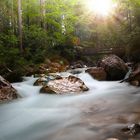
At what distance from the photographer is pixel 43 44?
21672mm

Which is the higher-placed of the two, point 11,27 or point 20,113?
point 11,27

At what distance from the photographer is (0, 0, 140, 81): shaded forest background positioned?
16.3 metres

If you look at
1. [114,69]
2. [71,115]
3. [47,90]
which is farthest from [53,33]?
[71,115]

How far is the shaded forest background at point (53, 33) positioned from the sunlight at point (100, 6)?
490 millimetres

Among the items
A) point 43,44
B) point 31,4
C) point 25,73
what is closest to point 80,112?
point 25,73

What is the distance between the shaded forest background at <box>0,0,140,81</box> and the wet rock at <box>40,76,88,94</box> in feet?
11.5

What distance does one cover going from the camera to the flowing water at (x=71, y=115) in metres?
5.74

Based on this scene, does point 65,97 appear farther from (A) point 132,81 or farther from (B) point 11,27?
(B) point 11,27

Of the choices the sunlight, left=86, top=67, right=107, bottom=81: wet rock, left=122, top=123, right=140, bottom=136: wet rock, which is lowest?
left=86, top=67, right=107, bottom=81: wet rock

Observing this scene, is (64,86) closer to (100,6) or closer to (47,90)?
(47,90)

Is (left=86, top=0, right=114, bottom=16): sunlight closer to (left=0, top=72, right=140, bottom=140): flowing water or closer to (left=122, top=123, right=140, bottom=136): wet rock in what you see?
(left=0, top=72, right=140, bottom=140): flowing water

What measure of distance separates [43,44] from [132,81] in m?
11.0

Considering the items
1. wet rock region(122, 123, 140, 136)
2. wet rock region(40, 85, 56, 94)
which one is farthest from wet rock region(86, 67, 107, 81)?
wet rock region(122, 123, 140, 136)

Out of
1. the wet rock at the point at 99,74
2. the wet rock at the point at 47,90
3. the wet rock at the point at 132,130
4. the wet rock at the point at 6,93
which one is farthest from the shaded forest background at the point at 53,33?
the wet rock at the point at 132,130
